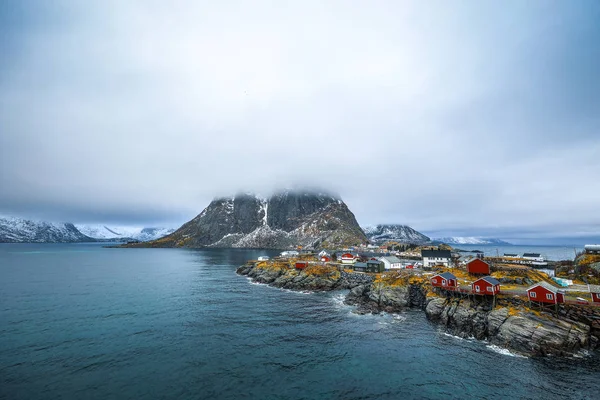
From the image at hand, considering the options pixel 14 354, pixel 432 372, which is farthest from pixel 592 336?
pixel 14 354

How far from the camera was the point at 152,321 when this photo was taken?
171ft

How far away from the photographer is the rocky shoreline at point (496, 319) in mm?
39188

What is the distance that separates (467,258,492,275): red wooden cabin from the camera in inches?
2758

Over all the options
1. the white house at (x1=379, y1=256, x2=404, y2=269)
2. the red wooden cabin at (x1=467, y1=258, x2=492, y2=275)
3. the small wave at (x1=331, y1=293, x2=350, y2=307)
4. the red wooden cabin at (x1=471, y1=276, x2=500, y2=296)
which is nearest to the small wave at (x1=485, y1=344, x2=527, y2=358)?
the red wooden cabin at (x1=471, y1=276, x2=500, y2=296)

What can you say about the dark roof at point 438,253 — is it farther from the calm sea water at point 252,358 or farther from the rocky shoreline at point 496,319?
the calm sea water at point 252,358

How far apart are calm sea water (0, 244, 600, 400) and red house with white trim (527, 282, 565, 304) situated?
373 inches

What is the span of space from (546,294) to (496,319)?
9816 millimetres

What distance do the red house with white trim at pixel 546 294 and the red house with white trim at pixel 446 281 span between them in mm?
13105

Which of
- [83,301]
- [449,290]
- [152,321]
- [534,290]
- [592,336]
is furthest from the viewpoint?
[83,301]

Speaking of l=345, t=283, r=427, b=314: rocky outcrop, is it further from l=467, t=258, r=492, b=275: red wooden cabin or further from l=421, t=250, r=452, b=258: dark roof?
l=421, t=250, r=452, b=258: dark roof

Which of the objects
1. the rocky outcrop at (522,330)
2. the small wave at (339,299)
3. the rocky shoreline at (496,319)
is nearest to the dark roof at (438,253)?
the rocky shoreline at (496,319)

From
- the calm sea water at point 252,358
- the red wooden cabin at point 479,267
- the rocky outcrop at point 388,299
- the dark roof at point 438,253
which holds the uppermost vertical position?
the dark roof at point 438,253

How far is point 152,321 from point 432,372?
4985 centimetres

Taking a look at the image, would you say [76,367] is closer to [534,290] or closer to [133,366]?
[133,366]
